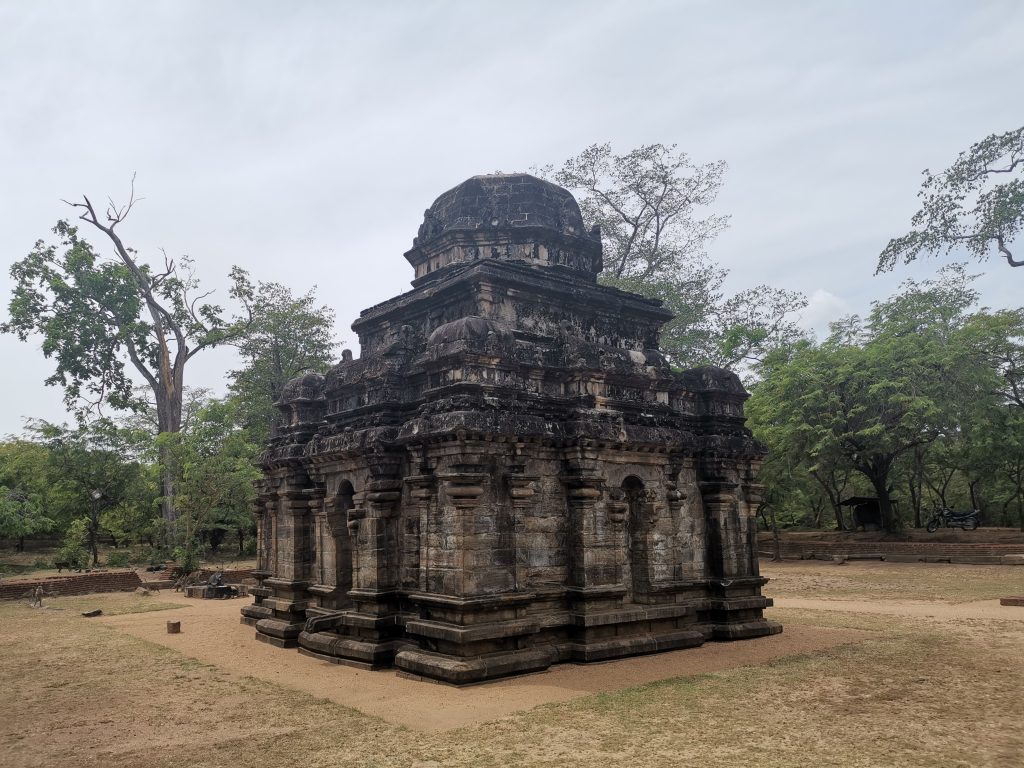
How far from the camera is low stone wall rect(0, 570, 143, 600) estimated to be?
24.4 m

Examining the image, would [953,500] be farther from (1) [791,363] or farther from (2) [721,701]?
(2) [721,701]

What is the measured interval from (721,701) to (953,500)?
134ft

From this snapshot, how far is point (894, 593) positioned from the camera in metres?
21.1

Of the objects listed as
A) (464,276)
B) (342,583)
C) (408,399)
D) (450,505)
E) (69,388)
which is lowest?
(342,583)

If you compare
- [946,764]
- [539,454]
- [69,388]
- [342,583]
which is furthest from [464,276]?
[69,388]

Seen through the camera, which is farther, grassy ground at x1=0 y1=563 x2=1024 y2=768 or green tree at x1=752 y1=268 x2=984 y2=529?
green tree at x1=752 y1=268 x2=984 y2=529

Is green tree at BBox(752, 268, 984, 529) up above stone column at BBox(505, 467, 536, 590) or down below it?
above

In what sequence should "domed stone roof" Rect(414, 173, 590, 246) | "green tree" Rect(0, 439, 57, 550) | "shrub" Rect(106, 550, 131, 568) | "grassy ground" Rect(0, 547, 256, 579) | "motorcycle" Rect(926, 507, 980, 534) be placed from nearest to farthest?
"domed stone roof" Rect(414, 173, 590, 246), "green tree" Rect(0, 439, 57, 550), "grassy ground" Rect(0, 547, 256, 579), "motorcycle" Rect(926, 507, 980, 534), "shrub" Rect(106, 550, 131, 568)

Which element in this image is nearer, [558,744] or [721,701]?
[558,744]

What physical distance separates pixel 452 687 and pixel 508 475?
3108 millimetres

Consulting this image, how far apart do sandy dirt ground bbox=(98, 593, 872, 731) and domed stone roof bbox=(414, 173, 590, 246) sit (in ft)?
28.7

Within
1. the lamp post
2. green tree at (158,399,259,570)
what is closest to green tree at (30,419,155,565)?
the lamp post

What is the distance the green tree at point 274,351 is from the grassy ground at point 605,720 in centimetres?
2917

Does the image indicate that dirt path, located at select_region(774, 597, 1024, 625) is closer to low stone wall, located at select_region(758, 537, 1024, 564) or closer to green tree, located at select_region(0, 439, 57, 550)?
low stone wall, located at select_region(758, 537, 1024, 564)
